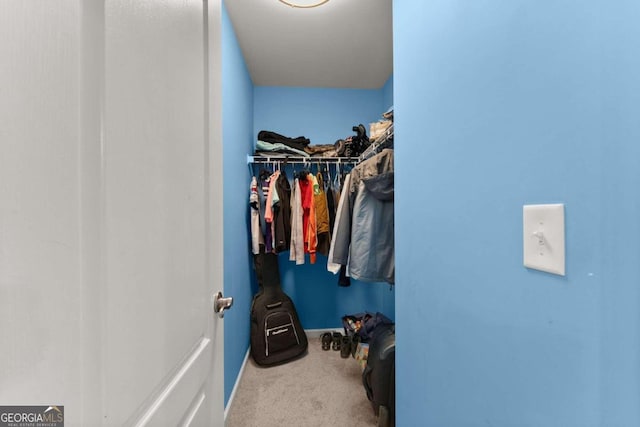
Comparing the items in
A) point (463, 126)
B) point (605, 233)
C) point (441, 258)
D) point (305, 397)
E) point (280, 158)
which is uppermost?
point (280, 158)

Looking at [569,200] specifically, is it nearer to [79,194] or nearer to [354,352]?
[79,194]

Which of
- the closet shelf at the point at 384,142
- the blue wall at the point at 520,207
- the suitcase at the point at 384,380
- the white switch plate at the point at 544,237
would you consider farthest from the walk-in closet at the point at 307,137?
the white switch plate at the point at 544,237

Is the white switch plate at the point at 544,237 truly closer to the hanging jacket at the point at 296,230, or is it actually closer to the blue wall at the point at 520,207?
the blue wall at the point at 520,207

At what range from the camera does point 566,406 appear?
0.42 meters

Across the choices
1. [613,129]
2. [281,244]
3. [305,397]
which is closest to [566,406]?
[613,129]

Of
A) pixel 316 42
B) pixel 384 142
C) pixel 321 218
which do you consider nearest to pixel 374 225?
pixel 384 142

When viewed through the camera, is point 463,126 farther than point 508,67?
Yes

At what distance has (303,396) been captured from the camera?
1.66 meters

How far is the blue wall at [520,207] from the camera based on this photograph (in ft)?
1.14

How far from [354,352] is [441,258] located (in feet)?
5.75

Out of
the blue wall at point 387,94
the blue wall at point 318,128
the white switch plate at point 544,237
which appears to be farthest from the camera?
the blue wall at point 318,128

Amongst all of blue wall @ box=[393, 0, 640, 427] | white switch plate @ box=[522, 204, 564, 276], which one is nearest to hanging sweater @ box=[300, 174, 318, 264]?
blue wall @ box=[393, 0, 640, 427]

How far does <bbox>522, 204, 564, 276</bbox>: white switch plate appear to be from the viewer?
42 cm

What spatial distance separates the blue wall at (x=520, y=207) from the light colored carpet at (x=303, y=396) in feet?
2.68
